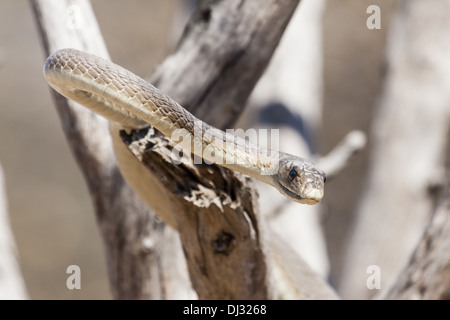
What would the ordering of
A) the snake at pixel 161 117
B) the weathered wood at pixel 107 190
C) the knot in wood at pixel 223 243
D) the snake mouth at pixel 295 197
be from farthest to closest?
the weathered wood at pixel 107 190 → the knot in wood at pixel 223 243 → the snake mouth at pixel 295 197 → the snake at pixel 161 117

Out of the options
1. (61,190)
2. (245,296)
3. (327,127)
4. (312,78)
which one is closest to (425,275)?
(245,296)

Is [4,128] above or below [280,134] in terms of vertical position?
above

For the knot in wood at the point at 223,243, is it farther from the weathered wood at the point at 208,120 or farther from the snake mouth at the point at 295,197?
the snake mouth at the point at 295,197

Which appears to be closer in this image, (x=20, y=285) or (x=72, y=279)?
(x=72, y=279)

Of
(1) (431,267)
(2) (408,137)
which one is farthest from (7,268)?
(2) (408,137)

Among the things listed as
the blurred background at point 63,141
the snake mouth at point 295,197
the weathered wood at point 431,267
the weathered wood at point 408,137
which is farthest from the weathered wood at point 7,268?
the blurred background at point 63,141

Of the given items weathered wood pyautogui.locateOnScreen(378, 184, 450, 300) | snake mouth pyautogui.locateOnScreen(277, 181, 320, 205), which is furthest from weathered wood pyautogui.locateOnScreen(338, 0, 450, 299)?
snake mouth pyautogui.locateOnScreen(277, 181, 320, 205)

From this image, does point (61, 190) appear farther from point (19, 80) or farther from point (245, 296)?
point (245, 296)

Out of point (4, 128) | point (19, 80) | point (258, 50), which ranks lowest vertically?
point (258, 50)

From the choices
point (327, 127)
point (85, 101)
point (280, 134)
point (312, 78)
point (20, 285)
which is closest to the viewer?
point (85, 101)
